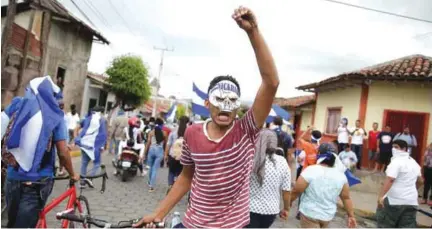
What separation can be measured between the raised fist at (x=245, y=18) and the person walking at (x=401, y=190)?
14.8 feet

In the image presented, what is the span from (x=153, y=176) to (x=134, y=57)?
25268 millimetres

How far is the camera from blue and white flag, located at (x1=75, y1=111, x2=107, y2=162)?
9.05 meters

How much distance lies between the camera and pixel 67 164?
3934 millimetres

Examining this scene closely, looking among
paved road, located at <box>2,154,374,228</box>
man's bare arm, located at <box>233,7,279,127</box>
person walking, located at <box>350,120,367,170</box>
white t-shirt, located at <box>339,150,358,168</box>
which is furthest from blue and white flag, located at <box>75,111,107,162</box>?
person walking, located at <box>350,120,367,170</box>

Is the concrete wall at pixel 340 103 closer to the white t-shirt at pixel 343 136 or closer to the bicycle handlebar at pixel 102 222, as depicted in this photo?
the white t-shirt at pixel 343 136

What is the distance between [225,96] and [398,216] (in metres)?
4.47

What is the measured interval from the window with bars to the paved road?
33.3 feet

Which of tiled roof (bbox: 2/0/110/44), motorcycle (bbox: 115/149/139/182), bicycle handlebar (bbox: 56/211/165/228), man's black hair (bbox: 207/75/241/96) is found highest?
tiled roof (bbox: 2/0/110/44)

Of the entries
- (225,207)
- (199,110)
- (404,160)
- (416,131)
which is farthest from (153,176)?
(416,131)

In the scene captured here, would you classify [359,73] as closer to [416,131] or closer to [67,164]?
[416,131]

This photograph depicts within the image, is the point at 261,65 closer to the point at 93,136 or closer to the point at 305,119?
the point at 93,136

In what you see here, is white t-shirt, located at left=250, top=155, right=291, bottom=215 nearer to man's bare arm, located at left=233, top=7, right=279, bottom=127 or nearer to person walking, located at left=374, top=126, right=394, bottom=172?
man's bare arm, located at left=233, top=7, right=279, bottom=127

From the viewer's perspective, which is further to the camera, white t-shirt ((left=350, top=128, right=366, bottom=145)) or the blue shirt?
white t-shirt ((left=350, top=128, right=366, bottom=145))

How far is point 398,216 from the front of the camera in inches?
236
